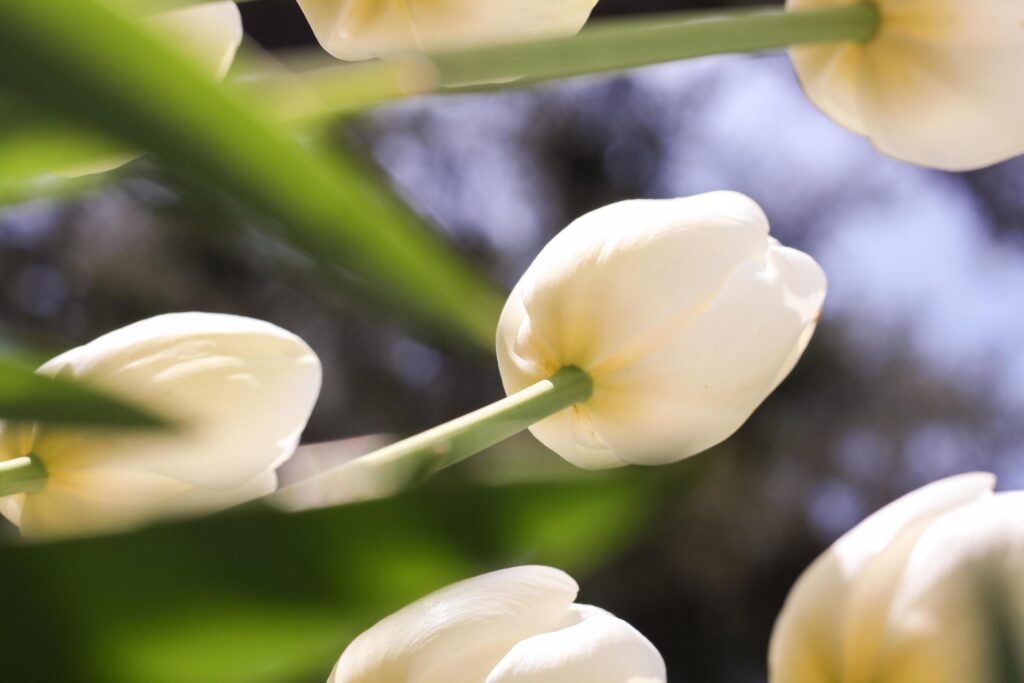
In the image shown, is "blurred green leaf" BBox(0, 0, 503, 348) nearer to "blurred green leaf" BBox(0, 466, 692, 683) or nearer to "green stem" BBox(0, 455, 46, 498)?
"blurred green leaf" BBox(0, 466, 692, 683)

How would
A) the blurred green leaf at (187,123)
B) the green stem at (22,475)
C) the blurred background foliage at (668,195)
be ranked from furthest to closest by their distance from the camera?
the blurred background foliage at (668,195)
the green stem at (22,475)
the blurred green leaf at (187,123)

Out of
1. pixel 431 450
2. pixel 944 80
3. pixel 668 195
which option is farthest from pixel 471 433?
pixel 668 195

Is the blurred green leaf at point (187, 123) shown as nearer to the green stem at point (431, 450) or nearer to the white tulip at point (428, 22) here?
the green stem at point (431, 450)

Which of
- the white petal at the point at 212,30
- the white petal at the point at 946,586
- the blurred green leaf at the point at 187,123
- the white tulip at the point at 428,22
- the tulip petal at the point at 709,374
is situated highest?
the blurred green leaf at the point at 187,123

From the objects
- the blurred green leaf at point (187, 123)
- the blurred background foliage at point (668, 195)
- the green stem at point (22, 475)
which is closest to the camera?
the blurred green leaf at point (187, 123)

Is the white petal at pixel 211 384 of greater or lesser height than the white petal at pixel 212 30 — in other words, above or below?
below

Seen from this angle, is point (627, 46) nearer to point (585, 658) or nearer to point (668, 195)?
point (585, 658)

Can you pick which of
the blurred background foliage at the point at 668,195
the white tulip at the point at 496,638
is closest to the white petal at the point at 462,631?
the white tulip at the point at 496,638
